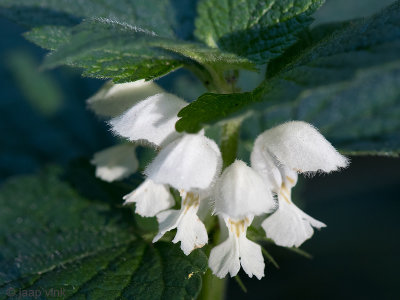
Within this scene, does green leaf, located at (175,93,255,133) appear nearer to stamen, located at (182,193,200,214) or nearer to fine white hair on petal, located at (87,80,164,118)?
stamen, located at (182,193,200,214)

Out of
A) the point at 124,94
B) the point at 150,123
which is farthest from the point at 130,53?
the point at 124,94

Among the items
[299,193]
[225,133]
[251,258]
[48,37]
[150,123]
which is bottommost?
[299,193]

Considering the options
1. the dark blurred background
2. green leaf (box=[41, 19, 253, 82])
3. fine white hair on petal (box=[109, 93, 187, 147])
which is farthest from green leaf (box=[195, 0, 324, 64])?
the dark blurred background

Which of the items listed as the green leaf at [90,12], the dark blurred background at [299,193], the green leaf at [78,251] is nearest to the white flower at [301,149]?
the green leaf at [78,251]

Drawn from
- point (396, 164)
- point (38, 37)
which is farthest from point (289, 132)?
point (396, 164)

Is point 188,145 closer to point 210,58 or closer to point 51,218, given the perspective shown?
point 210,58

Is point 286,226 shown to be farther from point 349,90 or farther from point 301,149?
point 349,90
